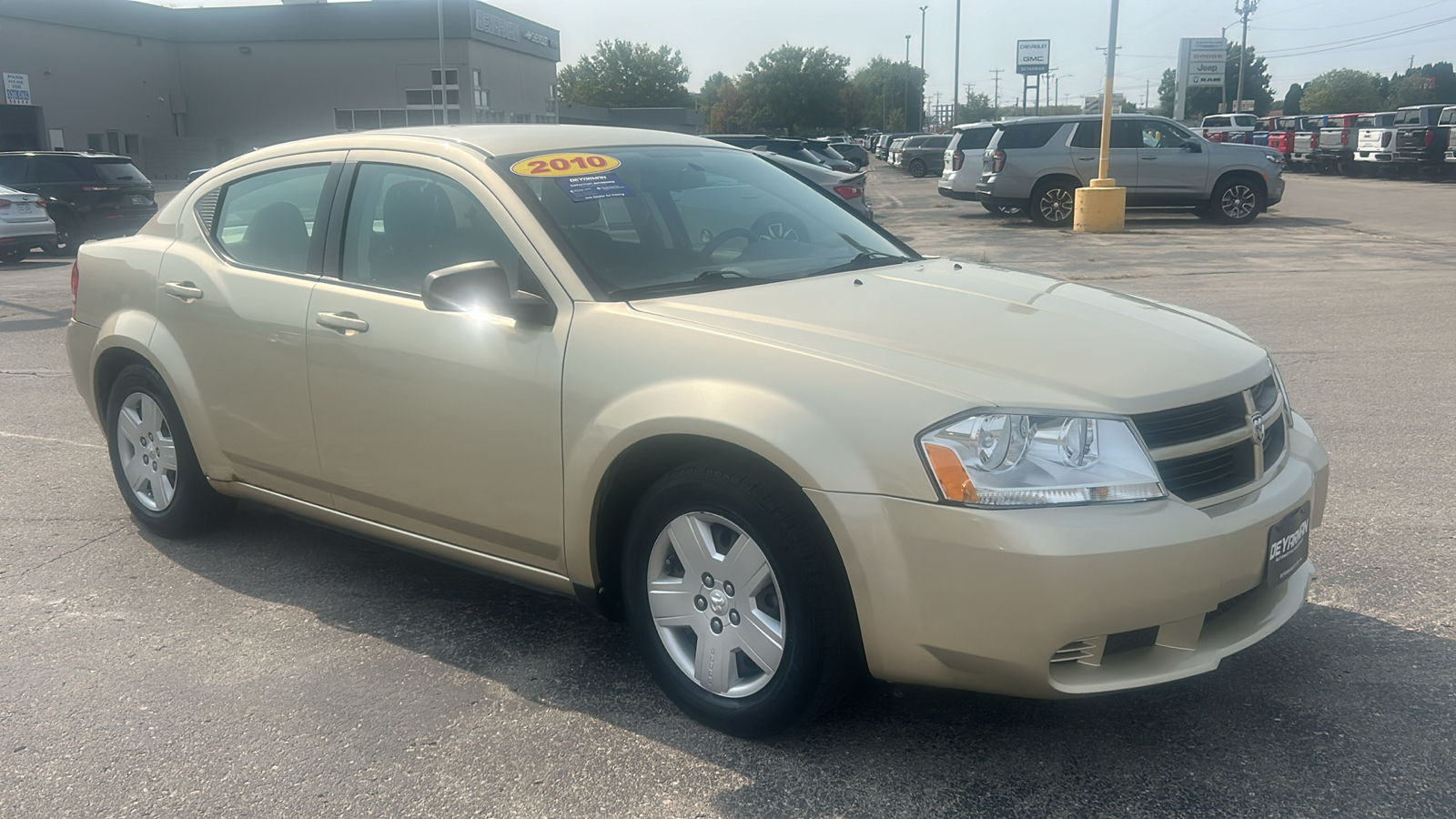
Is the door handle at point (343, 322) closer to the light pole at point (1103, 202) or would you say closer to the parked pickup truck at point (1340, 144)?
the light pole at point (1103, 202)

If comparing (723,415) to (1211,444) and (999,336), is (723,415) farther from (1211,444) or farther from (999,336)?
(1211,444)

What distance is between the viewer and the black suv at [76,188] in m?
20.4

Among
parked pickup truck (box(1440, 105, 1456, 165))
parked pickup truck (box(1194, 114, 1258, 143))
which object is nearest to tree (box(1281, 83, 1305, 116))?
parked pickup truck (box(1194, 114, 1258, 143))

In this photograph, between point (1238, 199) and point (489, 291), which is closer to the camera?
point (489, 291)

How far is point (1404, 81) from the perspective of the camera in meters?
114

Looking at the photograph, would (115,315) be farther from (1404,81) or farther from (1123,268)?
(1404,81)

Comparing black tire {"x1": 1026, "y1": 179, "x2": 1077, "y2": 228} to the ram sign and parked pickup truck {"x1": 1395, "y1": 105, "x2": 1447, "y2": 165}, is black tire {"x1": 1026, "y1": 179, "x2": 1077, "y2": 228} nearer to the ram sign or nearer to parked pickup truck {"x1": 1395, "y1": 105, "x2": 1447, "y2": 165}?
parked pickup truck {"x1": 1395, "y1": 105, "x2": 1447, "y2": 165}

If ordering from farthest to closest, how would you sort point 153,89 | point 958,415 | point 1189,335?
point 153,89, point 1189,335, point 958,415

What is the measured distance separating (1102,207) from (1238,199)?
A: 2.61m

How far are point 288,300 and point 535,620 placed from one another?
1374mm

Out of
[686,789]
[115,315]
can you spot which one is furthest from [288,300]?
[686,789]

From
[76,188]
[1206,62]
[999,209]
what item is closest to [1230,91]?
[1206,62]

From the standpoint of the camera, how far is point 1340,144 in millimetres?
34625

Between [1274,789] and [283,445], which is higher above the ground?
[283,445]
